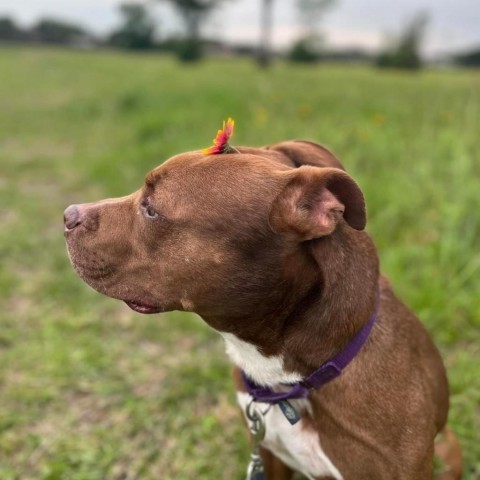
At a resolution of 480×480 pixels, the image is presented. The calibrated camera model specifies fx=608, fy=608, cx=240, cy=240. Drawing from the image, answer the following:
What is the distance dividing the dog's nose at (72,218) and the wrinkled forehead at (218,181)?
1.00 feet

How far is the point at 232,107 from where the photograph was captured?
9.43m

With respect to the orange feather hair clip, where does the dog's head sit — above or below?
below

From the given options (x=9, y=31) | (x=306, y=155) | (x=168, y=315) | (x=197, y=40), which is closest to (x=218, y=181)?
(x=306, y=155)

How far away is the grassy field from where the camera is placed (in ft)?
10.1

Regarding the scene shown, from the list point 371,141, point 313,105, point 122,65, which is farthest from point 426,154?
point 122,65

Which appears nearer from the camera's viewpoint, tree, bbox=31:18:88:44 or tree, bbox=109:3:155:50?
tree, bbox=109:3:155:50

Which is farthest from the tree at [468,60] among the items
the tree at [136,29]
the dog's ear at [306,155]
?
the tree at [136,29]

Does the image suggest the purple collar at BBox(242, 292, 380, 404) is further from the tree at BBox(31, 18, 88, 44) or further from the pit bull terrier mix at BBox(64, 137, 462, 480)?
the tree at BBox(31, 18, 88, 44)

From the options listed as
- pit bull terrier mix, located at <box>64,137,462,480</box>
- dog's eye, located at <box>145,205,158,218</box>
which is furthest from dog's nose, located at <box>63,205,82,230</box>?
dog's eye, located at <box>145,205,158,218</box>

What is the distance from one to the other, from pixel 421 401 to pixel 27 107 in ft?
47.7

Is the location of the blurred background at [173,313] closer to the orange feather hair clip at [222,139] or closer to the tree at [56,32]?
the orange feather hair clip at [222,139]

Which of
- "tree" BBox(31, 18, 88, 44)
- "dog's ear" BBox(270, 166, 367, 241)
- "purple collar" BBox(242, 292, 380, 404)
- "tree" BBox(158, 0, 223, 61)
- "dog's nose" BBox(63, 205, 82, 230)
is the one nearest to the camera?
"dog's ear" BBox(270, 166, 367, 241)

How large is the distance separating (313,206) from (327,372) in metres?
0.59

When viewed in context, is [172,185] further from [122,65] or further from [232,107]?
[122,65]
